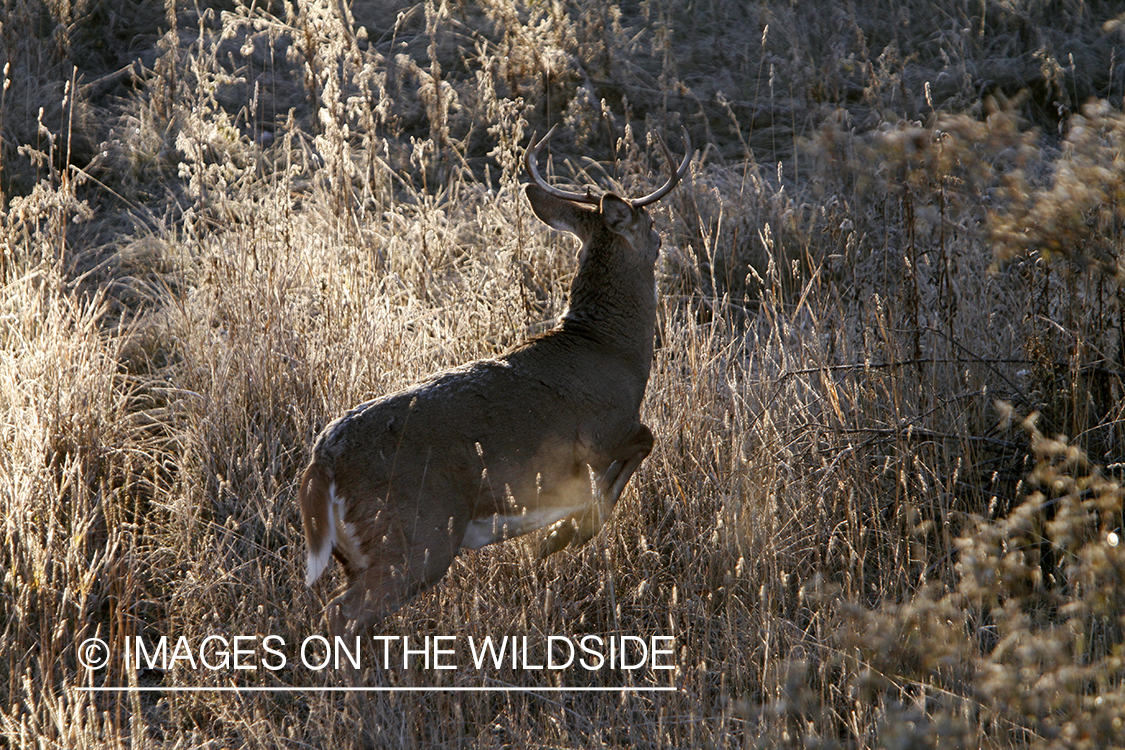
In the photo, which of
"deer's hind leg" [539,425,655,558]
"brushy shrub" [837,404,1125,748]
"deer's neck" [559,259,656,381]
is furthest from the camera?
"deer's neck" [559,259,656,381]

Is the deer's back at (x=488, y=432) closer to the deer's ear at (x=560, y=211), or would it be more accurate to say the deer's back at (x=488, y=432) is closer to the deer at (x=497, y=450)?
the deer at (x=497, y=450)

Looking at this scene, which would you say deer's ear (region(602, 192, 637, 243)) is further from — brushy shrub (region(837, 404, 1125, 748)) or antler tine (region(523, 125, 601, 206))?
brushy shrub (region(837, 404, 1125, 748))

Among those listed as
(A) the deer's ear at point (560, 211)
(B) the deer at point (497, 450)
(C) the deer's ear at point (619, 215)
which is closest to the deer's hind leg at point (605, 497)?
(B) the deer at point (497, 450)

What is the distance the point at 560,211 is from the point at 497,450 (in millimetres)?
1375

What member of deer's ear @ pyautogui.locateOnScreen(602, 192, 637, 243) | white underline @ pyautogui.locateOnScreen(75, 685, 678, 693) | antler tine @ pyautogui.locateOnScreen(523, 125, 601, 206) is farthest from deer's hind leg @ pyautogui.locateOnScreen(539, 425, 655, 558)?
antler tine @ pyautogui.locateOnScreen(523, 125, 601, 206)

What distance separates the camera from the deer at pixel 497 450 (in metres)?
3.35

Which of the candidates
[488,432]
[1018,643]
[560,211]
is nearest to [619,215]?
[560,211]

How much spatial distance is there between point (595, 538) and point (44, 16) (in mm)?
10399

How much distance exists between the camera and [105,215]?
893 cm

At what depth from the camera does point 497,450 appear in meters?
3.56

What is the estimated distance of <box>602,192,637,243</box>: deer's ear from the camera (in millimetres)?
4273

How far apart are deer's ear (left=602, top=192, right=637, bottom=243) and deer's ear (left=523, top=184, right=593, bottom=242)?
0.51 ft

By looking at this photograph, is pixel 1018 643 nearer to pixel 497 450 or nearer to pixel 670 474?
pixel 497 450

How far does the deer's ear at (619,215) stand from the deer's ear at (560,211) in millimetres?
157
